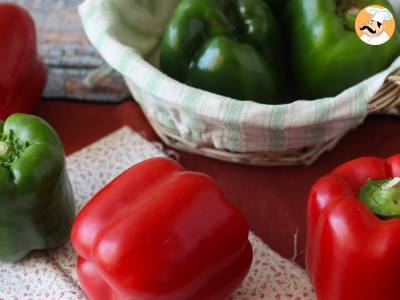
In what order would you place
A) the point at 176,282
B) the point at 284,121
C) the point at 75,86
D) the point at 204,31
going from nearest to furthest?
the point at 176,282, the point at 284,121, the point at 204,31, the point at 75,86

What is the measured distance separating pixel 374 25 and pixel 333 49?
82 mm

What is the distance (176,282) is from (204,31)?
434 mm

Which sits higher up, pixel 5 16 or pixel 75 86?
pixel 5 16

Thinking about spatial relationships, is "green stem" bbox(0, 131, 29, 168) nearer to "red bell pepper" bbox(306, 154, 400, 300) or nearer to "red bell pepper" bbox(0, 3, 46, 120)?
"red bell pepper" bbox(0, 3, 46, 120)

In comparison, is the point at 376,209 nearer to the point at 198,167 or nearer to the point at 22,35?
the point at 198,167

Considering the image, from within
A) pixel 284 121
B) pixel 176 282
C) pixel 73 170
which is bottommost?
pixel 73 170

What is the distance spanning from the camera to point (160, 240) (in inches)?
25.7

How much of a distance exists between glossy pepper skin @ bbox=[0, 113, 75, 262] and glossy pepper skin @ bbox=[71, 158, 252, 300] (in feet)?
0.23

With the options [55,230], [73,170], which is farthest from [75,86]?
[55,230]

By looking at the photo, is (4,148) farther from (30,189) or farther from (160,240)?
(160,240)

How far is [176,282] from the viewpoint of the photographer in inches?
25.8

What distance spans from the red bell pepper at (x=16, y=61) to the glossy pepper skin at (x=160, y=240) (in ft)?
1.15

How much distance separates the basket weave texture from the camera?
2.62 feet

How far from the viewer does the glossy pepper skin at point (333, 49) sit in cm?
89
